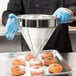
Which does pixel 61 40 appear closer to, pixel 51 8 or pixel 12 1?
pixel 51 8

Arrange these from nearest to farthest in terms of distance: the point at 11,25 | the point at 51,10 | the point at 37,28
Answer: the point at 37,28 → the point at 11,25 → the point at 51,10

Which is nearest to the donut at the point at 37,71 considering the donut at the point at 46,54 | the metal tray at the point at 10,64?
the metal tray at the point at 10,64

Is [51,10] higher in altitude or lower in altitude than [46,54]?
higher

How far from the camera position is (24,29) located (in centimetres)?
82

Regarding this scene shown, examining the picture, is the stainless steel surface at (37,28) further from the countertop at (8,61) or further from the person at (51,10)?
the person at (51,10)

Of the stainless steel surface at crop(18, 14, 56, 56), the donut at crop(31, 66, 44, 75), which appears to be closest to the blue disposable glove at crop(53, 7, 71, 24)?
the stainless steel surface at crop(18, 14, 56, 56)

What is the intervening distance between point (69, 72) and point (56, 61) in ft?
0.40

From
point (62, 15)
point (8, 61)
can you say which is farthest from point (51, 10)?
point (8, 61)

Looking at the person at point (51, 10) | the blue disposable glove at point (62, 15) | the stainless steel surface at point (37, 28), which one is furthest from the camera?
the person at point (51, 10)

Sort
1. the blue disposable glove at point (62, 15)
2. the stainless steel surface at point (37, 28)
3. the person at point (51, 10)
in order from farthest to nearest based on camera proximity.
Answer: the person at point (51, 10) → the blue disposable glove at point (62, 15) → the stainless steel surface at point (37, 28)

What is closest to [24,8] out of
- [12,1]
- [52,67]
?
[12,1]

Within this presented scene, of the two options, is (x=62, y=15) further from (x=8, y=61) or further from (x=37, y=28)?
(x=8, y=61)

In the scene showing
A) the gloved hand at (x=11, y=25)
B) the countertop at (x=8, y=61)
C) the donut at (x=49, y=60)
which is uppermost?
the gloved hand at (x=11, y=25)

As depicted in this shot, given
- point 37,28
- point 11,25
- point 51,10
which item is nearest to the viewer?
point 37,28
